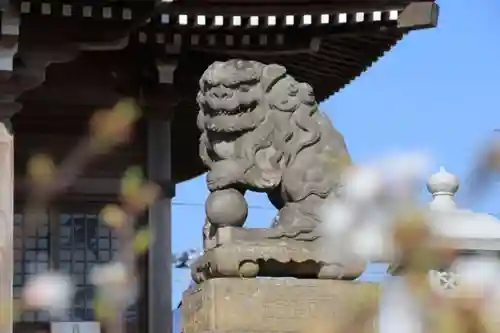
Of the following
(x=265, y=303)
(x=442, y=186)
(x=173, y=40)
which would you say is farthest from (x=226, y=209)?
(x=173, y=40)

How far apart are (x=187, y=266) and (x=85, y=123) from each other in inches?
178

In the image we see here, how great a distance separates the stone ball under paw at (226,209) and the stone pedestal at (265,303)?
0.34m

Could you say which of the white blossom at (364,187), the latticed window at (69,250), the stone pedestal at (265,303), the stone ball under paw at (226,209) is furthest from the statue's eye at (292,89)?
the latticed window at (69,250)

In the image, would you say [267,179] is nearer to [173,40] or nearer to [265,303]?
[265,303]

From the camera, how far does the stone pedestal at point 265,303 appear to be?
4.76 meters

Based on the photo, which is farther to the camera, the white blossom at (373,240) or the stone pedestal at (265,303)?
the stone pedestal at (265,303)

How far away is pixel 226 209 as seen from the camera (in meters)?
4.99

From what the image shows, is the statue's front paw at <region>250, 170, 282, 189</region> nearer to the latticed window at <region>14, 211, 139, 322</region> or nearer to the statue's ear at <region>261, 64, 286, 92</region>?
the statue's ear at <region>261, 64, 286, 92</region>

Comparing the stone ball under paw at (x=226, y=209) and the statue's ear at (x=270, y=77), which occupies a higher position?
the statue's ear at (x=270, y=77)

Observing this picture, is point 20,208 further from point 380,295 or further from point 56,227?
point 380,295

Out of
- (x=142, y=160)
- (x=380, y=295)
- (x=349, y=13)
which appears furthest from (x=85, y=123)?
(x=380, y=295)

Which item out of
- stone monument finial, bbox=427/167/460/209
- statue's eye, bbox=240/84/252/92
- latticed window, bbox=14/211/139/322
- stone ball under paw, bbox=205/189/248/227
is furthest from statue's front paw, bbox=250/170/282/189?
latticed window, bbox=14/211/139/322

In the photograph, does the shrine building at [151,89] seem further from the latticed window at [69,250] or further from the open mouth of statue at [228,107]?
the open mouth of statue at [228,107]

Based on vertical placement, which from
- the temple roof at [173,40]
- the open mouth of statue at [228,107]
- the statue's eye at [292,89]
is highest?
the temple roof at [173,40]
